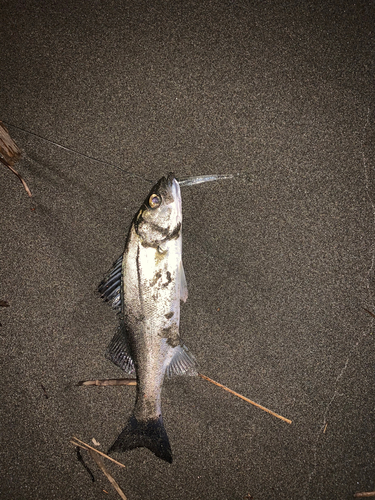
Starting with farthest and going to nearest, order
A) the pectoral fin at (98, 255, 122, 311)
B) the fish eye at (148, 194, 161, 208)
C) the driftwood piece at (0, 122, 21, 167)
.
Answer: the driftwood piece at (0, 122, 21, 167) → the pectoral fin at (98, 255, 122, 311) → the fish eye at (148, 194, 161, 208)

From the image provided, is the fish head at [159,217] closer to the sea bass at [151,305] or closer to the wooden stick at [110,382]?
the sea bass at [151,305]

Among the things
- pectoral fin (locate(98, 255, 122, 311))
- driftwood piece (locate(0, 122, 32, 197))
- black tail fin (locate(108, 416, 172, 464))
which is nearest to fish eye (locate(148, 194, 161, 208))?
pectoral fin (locate(98, 255, 122, 311))

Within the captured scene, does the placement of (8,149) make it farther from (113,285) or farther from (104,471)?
(104,471)

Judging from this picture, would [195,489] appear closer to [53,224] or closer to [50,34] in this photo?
[53,224]

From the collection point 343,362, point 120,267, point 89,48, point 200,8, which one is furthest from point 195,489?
point 200,8

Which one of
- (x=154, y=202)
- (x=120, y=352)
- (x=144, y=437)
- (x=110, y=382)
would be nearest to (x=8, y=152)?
(x=154, y=202)

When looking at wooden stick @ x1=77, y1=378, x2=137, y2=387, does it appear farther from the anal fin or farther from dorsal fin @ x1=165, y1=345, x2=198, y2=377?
dorsal fin @ x1=165, y1=345, x2=198, y2=377
